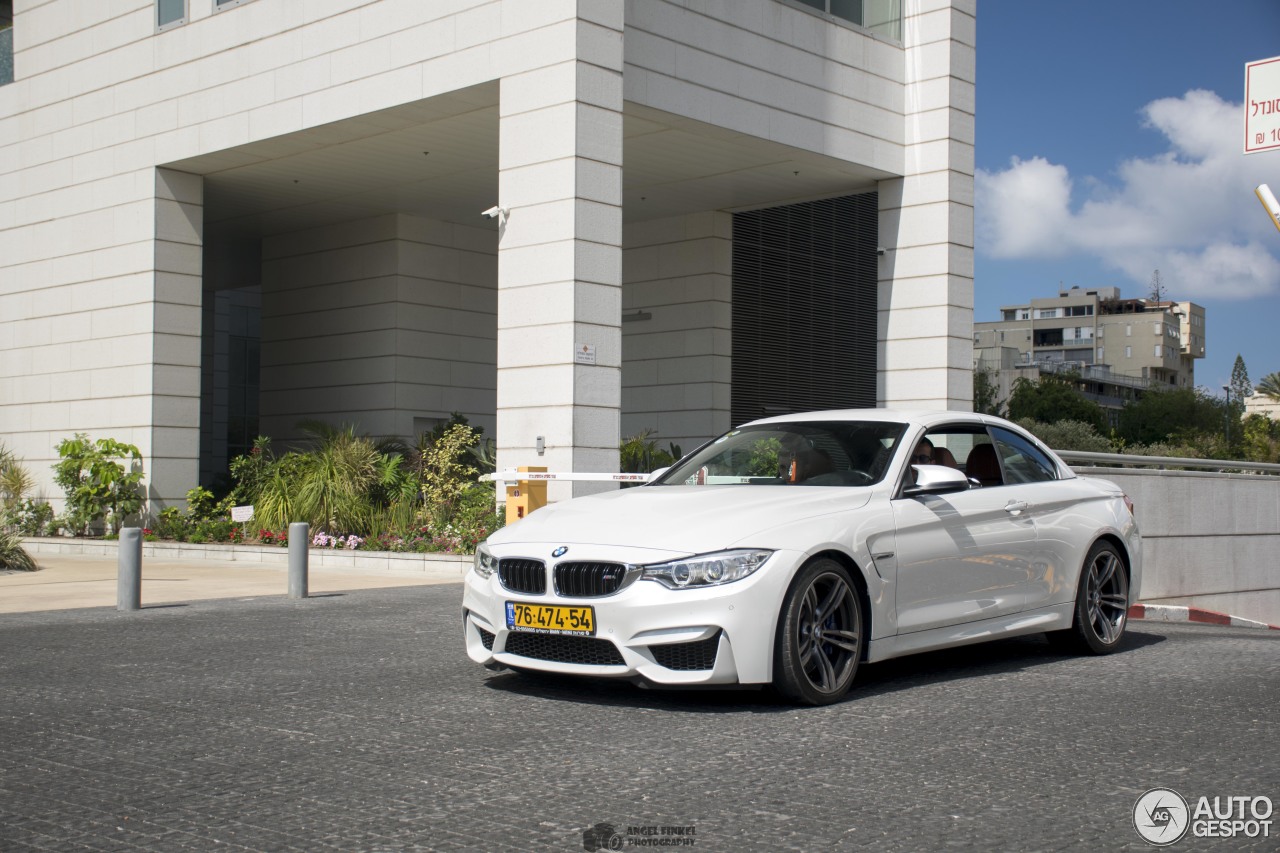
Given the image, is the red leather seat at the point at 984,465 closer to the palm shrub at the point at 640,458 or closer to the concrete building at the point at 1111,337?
the palm shrub at the point at 640,458

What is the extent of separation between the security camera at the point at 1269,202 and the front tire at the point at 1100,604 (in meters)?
3.48

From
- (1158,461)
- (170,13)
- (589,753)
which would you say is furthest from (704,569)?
(170,13)

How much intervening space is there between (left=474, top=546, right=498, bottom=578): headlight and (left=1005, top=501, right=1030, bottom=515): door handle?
3.01 m

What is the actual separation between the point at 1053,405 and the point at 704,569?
96.4 m

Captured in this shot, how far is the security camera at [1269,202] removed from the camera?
34.1ft

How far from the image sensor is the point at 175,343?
71.2ft

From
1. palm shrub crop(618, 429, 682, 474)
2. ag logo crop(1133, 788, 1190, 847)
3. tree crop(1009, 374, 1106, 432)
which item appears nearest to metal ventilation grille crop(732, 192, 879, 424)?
palm shrub crop(618, 429, 682, 474)

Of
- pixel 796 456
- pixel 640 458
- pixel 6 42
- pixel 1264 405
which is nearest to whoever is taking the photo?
pixel 796 456

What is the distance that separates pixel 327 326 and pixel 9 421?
619cm

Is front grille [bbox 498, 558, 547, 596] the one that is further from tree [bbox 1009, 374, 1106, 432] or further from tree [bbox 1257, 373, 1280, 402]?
tree [bbox 1257, 373, 1280, 402]

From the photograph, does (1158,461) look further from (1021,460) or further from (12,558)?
(12,558)

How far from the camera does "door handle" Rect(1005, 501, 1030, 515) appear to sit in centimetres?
778

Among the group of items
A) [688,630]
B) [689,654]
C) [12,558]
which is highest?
[688,630]

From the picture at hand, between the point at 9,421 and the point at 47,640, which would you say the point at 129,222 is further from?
the point at 47,640
